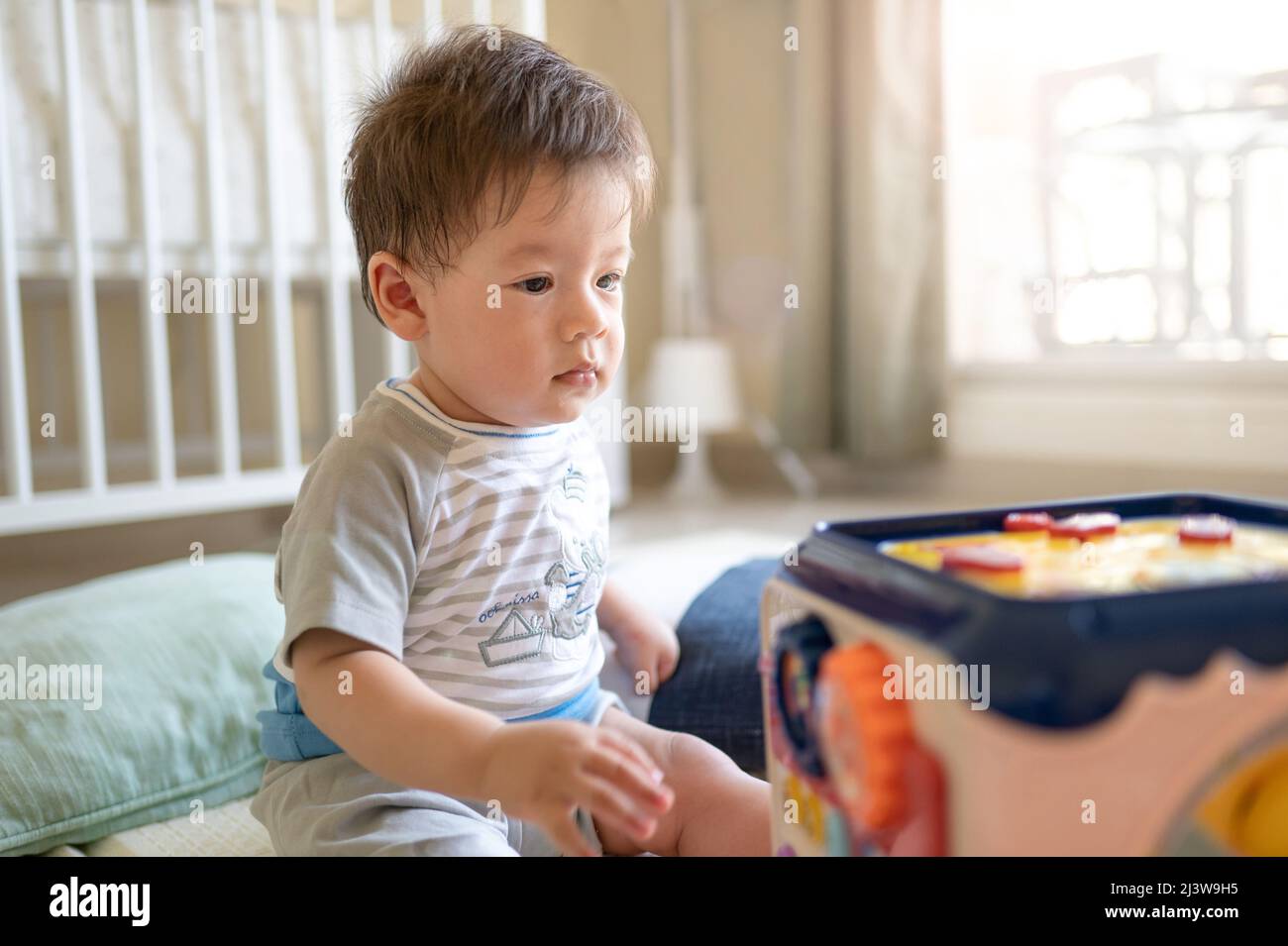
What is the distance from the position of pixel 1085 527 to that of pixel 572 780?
244 millimetres

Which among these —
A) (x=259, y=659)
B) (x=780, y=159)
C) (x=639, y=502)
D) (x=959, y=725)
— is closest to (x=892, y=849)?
(x=959, y=725)

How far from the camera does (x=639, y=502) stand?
2.81 meters

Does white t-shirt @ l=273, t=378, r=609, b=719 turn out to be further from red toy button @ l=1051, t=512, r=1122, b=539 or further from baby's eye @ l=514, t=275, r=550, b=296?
red toy button @ l=1051, t=512, r=1122, b=539

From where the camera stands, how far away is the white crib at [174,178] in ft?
5.35

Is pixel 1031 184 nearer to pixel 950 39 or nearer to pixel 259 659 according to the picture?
pixel 950 39

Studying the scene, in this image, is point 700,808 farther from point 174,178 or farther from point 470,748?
point 174,178

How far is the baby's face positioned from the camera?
2.12ft

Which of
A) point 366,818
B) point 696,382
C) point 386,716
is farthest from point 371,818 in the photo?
point 696,382

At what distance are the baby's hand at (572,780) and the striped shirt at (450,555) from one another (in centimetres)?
11

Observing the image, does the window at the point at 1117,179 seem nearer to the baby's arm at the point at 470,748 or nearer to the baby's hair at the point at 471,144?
the baby's hair at the point at 471,144

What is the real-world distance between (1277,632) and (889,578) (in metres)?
0.13

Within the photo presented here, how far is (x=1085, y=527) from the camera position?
1.68 feet
